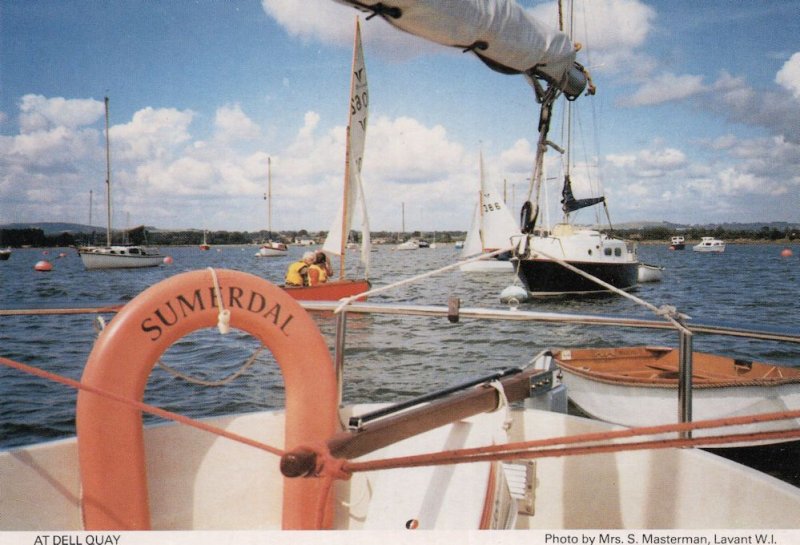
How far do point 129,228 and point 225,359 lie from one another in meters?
Result: 49.2

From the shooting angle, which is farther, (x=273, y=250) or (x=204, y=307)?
(x=273, y=250)

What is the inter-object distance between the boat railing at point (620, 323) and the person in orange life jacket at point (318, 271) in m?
9.86

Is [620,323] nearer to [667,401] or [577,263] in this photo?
[667,401]

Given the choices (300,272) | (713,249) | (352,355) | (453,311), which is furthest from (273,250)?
(453,311)

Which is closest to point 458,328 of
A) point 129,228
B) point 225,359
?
point 225,359

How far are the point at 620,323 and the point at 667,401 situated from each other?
3.50 m

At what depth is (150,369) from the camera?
186cm

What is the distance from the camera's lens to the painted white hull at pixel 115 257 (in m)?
37.8

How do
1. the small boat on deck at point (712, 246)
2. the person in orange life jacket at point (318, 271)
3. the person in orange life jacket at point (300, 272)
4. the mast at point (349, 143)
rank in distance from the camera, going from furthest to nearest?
the small boat on deck at point (712, 246)
the mast at point (349, 143)
the person in orange life jacket at point (300, 272)
the person in orange life jacket at point (318, 271)

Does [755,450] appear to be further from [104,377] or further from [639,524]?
[104,377]

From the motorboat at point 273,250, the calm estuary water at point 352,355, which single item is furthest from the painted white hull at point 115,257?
the calm estuary water at point 352,355

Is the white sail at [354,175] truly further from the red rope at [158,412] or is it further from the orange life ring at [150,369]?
the red rope at [158,412]

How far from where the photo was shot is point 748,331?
1885 millimetres

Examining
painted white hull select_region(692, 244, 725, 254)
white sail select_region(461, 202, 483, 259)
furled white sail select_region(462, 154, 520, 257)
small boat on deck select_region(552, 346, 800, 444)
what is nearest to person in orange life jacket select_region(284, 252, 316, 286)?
small boat on deck select_region(552, 346, 800, 444)
